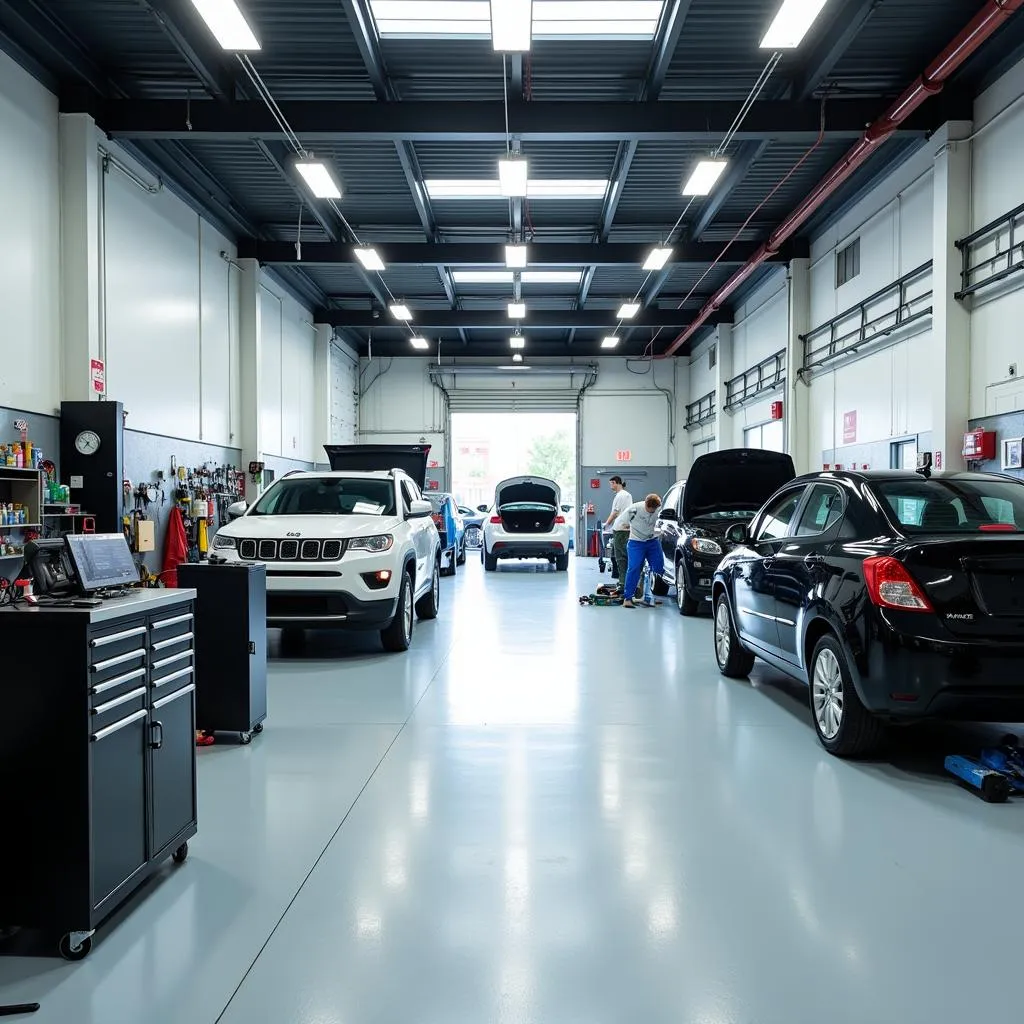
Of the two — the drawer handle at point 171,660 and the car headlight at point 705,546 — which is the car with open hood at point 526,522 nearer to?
the car headlight at point 705,546

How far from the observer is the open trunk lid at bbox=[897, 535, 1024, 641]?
3443mm

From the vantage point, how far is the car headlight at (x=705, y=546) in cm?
855

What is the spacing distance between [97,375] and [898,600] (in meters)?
7.75

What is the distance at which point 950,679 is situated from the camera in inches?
135

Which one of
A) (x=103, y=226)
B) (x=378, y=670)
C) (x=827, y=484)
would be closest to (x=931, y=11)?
(x=827, y=484)

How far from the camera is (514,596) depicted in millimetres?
11422

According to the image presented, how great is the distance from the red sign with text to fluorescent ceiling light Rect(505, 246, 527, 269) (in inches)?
215

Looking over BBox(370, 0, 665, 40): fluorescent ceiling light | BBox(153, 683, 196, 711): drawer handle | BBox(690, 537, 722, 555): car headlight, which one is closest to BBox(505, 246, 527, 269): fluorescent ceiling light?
BBox(370, 0, 665, 40): fluorescent ceiling light

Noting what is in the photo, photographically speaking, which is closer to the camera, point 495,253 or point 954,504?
point 954,504

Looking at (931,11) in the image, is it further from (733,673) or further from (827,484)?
(733,673)

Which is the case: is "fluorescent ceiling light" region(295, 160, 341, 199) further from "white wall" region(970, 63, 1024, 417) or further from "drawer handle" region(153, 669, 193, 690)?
"drawer handle" region(153, 669, 193, 690)

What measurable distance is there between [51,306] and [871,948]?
8.37m

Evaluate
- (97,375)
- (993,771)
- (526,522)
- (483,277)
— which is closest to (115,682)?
(993,771)

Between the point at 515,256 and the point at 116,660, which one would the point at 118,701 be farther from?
the point at 515,256
